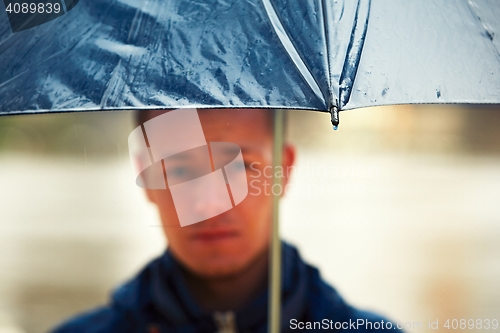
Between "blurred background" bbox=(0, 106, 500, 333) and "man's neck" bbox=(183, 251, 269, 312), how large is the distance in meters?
0.20

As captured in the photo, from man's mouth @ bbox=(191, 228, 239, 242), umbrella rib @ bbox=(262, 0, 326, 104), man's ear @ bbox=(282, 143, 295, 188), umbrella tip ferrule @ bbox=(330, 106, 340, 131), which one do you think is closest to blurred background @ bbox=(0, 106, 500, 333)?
man's ear @ bbox=(282, 143, 295, 188)

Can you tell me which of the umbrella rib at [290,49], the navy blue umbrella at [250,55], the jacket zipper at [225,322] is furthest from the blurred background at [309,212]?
the umbrella rib at [290,49]

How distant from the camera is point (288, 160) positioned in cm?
231

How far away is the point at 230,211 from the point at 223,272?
0.92 feet

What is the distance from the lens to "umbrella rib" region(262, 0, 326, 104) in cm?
129

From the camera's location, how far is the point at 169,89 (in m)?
1.39

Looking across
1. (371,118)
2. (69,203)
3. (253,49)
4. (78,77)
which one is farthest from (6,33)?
(371,118)

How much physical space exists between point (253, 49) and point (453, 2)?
1.97 feet

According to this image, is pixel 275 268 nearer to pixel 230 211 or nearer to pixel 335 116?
pixel 230 211

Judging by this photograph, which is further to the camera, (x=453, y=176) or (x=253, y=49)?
(x=453, y=176)

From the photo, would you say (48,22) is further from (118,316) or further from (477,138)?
(477,138)

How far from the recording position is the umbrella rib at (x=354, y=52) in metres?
1.28

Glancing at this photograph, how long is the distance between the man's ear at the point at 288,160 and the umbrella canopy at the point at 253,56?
91cm

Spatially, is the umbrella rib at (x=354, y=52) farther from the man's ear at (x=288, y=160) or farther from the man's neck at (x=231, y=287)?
the man's neck at (x=231, y=287)
